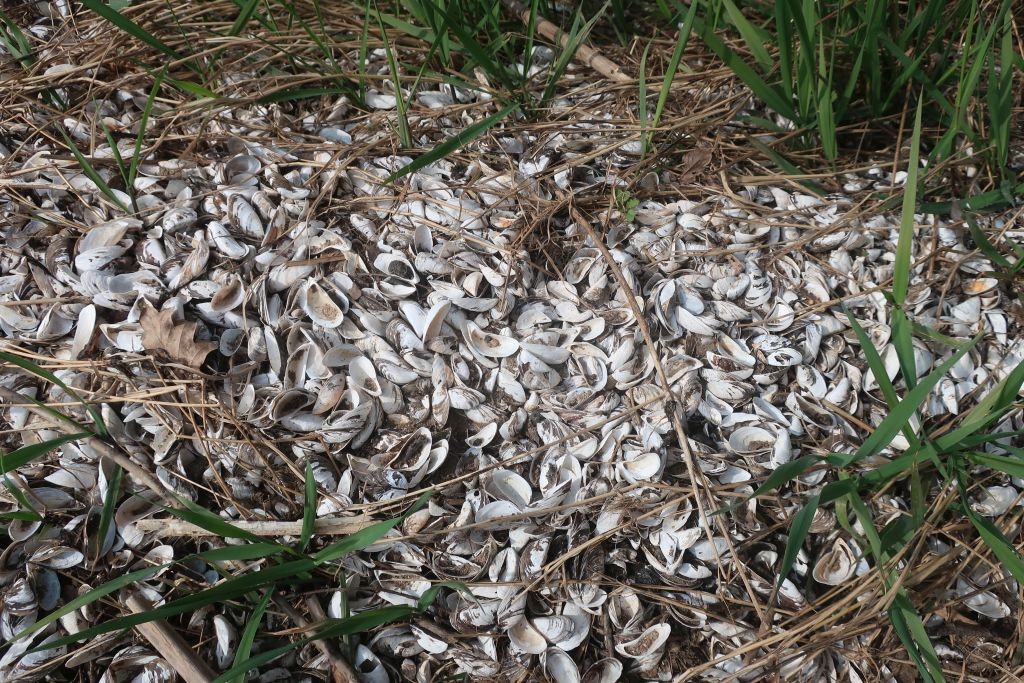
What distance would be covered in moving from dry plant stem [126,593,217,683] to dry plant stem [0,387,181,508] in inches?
6.8

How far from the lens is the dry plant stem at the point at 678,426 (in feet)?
3.34

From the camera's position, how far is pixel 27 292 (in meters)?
1.20

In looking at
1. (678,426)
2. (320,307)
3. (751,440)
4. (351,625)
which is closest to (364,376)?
(320,307)

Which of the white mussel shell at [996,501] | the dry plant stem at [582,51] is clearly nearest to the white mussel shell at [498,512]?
the white mussel shell at [996,501]

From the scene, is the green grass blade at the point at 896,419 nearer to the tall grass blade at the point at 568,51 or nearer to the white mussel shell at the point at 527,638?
the white mussel shell at the point at 527,638

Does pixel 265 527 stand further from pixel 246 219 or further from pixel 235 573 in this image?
pixel 246 219

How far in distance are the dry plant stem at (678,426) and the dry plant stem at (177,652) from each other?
0.71 m

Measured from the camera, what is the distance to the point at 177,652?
0.97 m

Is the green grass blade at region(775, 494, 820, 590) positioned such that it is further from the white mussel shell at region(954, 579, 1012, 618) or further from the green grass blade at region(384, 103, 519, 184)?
the green grass blade at region(384, 103, 519, 184)

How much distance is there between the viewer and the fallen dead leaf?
1.12 meters

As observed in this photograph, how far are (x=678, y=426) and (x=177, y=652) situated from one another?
0.76 meters

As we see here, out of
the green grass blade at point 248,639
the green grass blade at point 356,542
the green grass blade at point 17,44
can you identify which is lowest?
the green grass blade at point 248,639

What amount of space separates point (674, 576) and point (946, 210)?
81 centimetres

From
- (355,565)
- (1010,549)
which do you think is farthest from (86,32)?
(1010,549)
